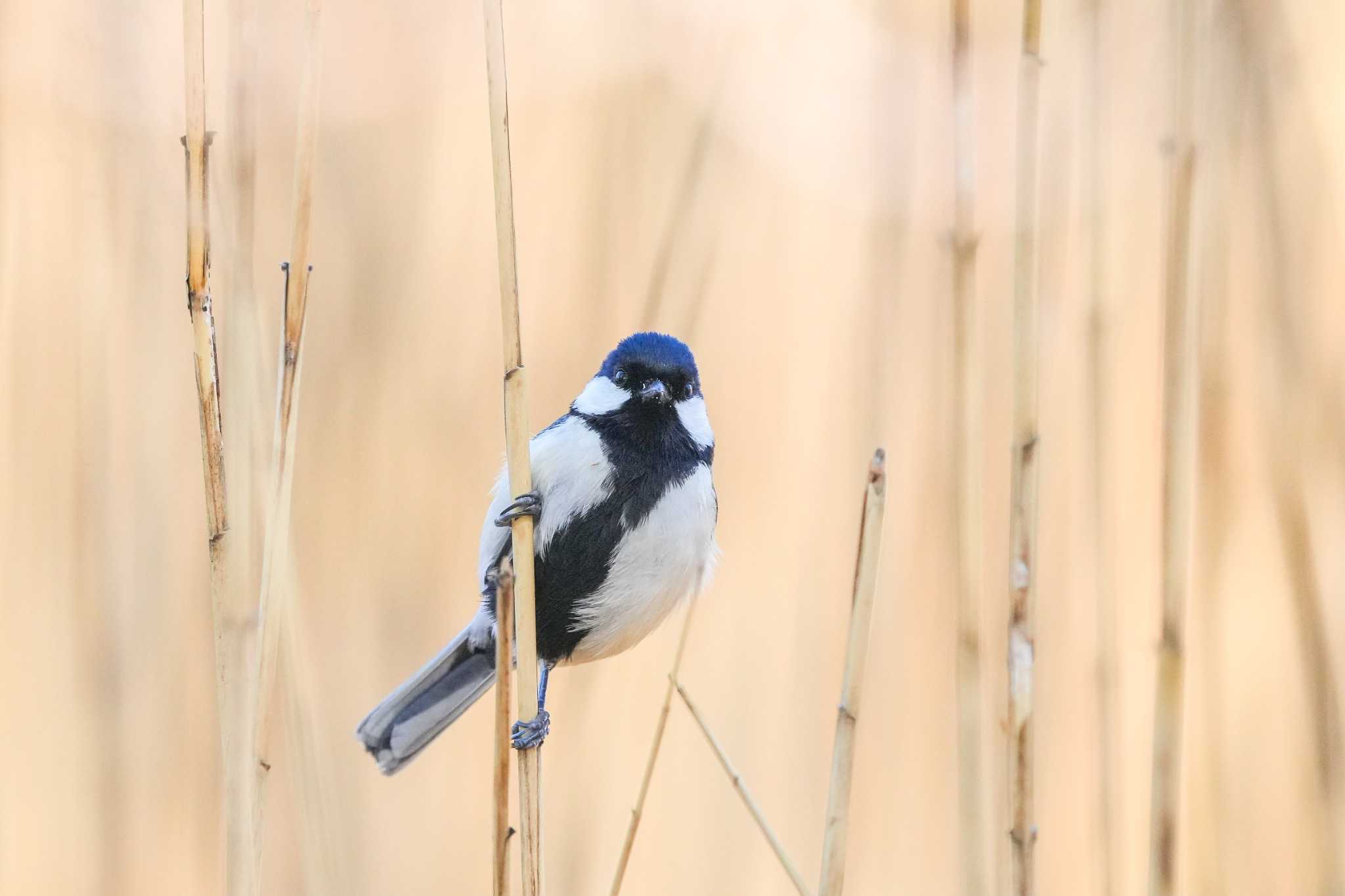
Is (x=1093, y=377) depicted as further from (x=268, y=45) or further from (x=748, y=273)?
(x=268, y=45)

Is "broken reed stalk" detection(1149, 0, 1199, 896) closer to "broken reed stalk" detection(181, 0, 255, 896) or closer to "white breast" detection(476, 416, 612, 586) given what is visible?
"white breast" detection(476, 416, 612, 586)

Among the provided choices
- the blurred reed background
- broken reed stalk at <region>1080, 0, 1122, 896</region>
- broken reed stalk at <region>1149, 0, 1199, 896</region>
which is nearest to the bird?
the blurred reed background

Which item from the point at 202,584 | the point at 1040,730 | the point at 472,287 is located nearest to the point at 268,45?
the point at 472,287

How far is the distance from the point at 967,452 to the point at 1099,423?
21cm

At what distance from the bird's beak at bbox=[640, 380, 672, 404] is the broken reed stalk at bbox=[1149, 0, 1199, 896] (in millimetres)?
571

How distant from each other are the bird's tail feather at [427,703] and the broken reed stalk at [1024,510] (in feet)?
2.50

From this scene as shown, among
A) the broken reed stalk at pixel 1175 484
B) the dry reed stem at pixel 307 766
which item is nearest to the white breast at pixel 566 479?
the dry reed stem at pixel 307 766

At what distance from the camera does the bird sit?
127 cm

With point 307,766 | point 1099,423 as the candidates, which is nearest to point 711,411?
point 1099,423

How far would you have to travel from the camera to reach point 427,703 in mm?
1373

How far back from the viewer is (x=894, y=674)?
5.87 feet

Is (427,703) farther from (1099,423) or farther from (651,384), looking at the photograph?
(1099,423)

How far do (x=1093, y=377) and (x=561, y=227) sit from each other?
3.21 ft

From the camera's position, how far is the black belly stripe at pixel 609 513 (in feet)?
4.15
